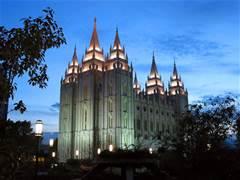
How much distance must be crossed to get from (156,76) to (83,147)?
100.0 feet

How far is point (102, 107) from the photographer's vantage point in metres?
54.8

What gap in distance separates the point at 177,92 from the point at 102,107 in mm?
29281

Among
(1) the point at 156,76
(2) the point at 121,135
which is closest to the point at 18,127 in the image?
(2) the point at 121,135

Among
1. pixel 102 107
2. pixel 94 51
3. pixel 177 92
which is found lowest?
pixel 102 107

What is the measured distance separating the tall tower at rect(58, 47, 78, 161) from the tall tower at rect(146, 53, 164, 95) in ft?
65.7

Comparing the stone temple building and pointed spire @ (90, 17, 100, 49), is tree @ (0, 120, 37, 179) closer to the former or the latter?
the stone temple building

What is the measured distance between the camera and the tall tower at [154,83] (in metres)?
74.8

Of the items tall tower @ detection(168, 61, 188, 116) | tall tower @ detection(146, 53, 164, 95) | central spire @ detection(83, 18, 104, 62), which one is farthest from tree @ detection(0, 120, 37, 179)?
tall tower @ detection(168, 61, 188, 116)

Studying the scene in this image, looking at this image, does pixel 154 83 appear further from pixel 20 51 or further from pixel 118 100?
pixel 20 51

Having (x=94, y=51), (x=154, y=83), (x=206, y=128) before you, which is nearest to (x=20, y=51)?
(x=206, y=128)

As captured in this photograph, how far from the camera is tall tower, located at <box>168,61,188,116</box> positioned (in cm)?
7575

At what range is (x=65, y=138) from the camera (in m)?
60.3

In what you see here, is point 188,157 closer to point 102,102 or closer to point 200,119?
point 200,119

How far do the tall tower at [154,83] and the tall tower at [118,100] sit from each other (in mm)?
18171
